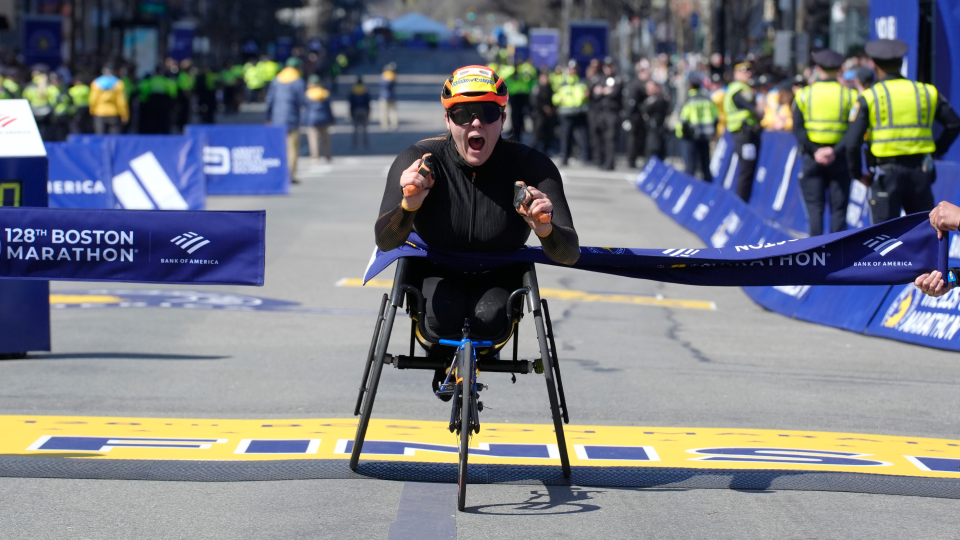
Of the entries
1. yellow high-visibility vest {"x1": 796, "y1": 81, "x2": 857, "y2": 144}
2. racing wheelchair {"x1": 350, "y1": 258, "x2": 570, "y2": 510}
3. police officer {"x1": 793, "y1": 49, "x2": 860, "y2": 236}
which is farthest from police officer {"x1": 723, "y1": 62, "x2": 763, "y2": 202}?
racing wheelchair {"x1": 350, "y1": 258, "x2": 570, "y2": 510}

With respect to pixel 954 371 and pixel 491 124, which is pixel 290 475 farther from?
pixel 954 371

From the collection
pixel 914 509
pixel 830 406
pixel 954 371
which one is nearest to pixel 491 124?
pixel 914 509

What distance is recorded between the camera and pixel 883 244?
623cm

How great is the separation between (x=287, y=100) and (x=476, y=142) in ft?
59.9

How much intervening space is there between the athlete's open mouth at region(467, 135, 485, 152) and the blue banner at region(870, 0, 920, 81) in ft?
35.2

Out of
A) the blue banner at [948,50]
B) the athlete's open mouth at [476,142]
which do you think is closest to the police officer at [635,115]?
the blue banner at [948,50]

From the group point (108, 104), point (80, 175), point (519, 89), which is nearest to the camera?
point (80, 175)

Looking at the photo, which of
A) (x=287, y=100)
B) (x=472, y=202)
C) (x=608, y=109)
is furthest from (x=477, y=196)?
(x=608, y=109)

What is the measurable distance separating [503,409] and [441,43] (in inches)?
5828

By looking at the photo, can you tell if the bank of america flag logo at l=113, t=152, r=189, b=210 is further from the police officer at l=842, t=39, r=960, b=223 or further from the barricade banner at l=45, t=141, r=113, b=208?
the police officer at l=842, t=39, r=960, b=223

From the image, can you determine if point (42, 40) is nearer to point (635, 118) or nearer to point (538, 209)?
point (635, 118)

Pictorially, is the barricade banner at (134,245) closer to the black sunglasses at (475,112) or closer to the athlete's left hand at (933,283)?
the black sunglasses at (475,112)

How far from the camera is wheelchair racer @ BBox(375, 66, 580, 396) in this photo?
207 inches

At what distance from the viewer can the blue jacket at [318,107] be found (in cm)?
2559
